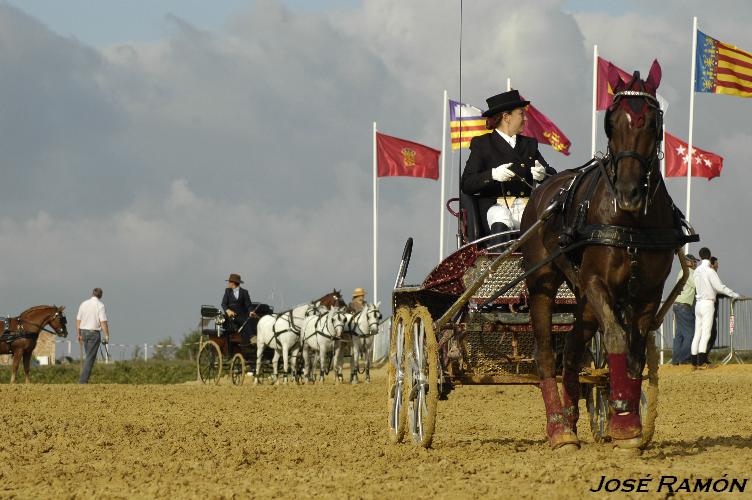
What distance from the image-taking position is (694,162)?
31016mm

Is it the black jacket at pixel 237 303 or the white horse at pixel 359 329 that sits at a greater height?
the black jacket at pixel 237 303

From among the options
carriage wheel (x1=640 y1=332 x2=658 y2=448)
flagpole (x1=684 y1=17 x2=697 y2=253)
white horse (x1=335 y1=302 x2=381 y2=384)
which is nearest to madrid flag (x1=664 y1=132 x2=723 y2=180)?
flagpole (x1=684 y1=17 x2=697 y2=253)

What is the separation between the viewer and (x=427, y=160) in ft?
113

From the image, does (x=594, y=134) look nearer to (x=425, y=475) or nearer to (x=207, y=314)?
(x=207, y=314)

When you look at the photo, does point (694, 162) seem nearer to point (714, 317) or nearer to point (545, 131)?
point (545, 131)

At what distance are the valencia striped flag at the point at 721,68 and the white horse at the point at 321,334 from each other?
9.74 m

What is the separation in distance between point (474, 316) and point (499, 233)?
686 millimetres

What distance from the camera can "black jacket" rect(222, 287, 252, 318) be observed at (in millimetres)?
29984

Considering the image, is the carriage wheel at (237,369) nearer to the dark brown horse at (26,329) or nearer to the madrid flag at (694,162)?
the dark brown horse at (26,329)

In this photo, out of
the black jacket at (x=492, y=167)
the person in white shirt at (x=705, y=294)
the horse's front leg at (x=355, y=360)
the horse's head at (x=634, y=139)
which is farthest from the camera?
the horse's front leg at (x=355, y=360)

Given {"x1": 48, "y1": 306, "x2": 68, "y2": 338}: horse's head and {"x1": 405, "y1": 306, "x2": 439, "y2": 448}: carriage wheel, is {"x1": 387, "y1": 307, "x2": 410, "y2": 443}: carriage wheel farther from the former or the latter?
{"x1": 48, "y1": 306, "x2": 68, "y2": 338}: horse's head

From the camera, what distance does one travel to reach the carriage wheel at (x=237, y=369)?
94.9 feet

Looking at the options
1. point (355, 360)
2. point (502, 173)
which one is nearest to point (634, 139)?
point (502, 173)

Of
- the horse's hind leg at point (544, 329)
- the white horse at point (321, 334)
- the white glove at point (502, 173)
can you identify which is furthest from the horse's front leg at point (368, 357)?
the horse's hind leg at point (544, 329)
